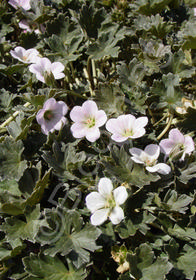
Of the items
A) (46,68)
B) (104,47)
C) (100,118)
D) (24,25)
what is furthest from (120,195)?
(24,25)

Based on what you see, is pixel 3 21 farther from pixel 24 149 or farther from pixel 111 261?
pixel 111 261

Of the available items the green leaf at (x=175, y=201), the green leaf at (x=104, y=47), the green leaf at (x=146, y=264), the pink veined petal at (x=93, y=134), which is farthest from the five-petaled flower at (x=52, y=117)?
the green leaf at (x=146, y=264)

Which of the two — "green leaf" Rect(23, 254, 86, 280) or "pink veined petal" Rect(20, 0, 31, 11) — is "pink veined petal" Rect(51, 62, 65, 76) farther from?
"green leaf" Rect(23, 254, 86, 280)

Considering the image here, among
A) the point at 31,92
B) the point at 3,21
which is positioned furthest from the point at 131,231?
the point at 3,21

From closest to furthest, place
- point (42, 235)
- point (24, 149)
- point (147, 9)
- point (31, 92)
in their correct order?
point (42, 235) → point (24, 149) → point (31, 92) → point (147, 9)

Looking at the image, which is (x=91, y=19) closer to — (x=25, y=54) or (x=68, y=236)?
(x=25, y=54)

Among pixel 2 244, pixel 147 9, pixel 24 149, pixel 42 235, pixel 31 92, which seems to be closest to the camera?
pixel 42 235

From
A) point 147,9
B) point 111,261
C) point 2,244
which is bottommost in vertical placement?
point 111,261
